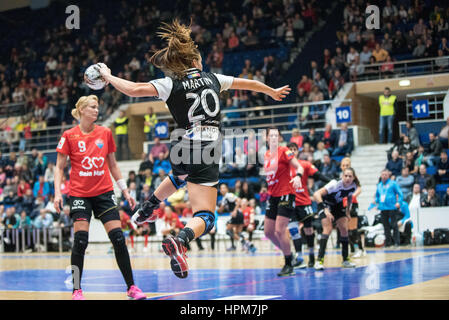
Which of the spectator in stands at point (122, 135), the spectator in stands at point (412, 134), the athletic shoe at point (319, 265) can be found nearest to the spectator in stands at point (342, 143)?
the spectator in stands at point (412, 134)

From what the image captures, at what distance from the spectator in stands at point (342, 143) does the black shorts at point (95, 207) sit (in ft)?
44.7

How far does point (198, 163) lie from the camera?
5.44 metres

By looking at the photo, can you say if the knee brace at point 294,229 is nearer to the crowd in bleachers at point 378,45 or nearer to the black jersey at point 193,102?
the black jersey at point 193,102

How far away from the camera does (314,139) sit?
781 inches

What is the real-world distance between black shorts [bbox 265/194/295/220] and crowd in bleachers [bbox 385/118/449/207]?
7.75 metres

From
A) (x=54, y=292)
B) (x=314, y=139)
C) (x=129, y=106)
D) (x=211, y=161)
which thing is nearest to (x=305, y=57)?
(x=314, y=139)

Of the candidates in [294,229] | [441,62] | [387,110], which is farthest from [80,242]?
[441,62]

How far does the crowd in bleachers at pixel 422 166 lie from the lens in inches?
650

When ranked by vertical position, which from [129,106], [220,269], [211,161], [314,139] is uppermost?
[129,106]

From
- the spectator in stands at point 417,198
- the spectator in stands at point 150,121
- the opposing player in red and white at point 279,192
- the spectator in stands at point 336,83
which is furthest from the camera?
the spectator in stands at point 150,121
